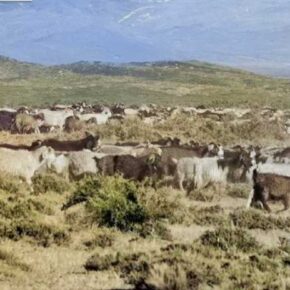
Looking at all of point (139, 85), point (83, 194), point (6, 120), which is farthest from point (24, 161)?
point (139, 85)

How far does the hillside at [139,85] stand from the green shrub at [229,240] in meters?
62.7

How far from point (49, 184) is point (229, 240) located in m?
7.62

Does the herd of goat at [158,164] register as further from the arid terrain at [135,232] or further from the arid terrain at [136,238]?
the arid terrain at [136,238]

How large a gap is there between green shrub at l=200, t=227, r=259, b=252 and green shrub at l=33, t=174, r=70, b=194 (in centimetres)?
650

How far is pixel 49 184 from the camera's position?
2211cm

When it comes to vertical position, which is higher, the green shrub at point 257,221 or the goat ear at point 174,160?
the goat ear at point 174,160

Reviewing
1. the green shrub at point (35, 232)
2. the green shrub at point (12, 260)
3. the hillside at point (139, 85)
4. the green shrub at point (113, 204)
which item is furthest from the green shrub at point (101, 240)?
the hillside at point (139, 85)

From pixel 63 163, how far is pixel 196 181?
3981 millimetres

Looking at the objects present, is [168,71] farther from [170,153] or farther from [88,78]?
[170,153]

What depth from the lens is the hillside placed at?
95.8m

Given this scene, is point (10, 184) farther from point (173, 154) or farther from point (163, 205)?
point (173, 154)

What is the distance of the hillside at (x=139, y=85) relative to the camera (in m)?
95.8

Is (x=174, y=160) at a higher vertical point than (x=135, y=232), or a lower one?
higher

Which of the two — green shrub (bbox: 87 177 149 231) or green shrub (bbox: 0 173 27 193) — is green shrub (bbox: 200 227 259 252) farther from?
green shrub (bbox: 0 173 27 193)
